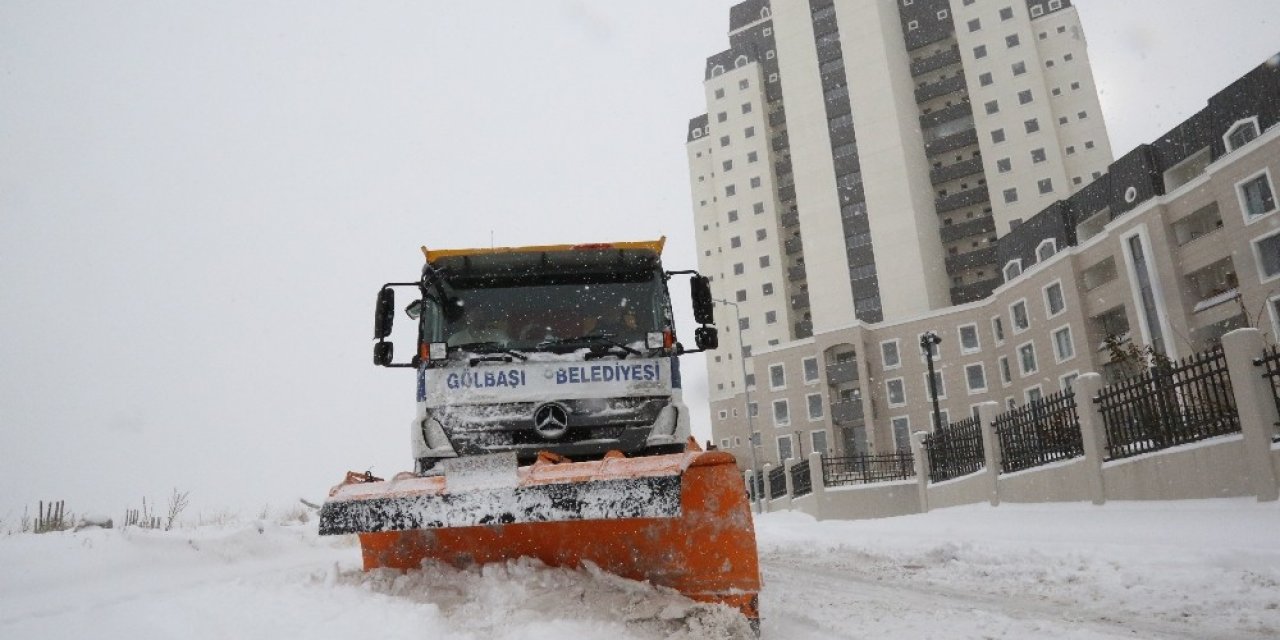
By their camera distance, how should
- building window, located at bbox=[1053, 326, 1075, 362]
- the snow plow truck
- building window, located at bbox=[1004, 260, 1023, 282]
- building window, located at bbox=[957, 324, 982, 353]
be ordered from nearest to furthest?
the snow plow truck, building window, located at bbox=[1053, 326, 1075, 362], building window, located at bbox=[1004, 260, 1023, 282], building window, located at bbox=[957, 324, 982, 353]

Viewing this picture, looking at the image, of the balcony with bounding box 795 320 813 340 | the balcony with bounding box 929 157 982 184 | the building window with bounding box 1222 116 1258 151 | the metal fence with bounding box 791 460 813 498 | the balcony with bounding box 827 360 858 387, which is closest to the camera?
the metal fence with bounding box 791 460 813 498

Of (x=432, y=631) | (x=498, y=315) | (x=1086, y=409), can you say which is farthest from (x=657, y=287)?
(x=1086, y=409)

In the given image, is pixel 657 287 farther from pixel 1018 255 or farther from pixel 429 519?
pixel 1018 255

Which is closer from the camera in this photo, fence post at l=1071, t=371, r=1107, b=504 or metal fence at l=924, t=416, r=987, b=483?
fence post at l=1071, t=371, r=1107, b=504

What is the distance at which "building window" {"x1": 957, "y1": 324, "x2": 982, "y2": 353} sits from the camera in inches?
1806

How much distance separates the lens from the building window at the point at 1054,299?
37406 millimetres

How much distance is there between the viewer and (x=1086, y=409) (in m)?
11.5

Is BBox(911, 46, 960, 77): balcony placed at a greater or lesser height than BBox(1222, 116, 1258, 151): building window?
greater

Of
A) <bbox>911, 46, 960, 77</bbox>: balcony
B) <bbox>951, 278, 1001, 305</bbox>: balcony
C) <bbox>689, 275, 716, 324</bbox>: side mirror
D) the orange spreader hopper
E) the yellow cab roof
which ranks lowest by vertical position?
the orange spreader hopper

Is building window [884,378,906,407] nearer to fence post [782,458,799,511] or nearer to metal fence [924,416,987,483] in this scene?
fence post [782,458,799,511]

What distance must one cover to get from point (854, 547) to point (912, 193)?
47.2 m

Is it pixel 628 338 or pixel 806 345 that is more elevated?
pixel 806 345

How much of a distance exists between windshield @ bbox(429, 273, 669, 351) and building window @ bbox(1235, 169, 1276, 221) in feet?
96.0

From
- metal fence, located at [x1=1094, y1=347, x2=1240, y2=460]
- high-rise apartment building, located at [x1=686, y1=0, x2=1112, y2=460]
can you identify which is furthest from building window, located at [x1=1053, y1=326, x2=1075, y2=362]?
metal fence, located at [x1=1094, y1=347, x2=1240, y2=460]
